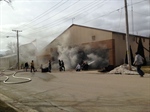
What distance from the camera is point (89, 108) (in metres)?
8.20

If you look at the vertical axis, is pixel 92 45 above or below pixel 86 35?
below

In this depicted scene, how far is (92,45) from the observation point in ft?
133

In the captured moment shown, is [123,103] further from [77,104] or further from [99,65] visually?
[99,65]

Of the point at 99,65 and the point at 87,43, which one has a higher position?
the point at 87,43

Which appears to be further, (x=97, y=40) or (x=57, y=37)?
(x=57, y=37)

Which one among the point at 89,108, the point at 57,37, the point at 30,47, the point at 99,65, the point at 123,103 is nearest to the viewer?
the point at 89,108

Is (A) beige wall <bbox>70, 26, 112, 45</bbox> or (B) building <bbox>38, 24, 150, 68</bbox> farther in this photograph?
(A) beige wall <bbox>70, 26, 112, 45</bbox>

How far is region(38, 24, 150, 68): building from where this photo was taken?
125 feet

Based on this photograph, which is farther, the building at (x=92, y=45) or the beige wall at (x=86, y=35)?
the beige wall at (x=86, y=35)

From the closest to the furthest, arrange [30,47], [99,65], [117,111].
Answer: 1. [117,111]
2. [99,65]
3. [30,47]

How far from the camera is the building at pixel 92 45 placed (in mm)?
37969

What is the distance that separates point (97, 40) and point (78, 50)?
15.1ft

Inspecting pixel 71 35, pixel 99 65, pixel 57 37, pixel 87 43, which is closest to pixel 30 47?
pixel 57 37

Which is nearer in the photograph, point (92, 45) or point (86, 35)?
point (92, 45)
